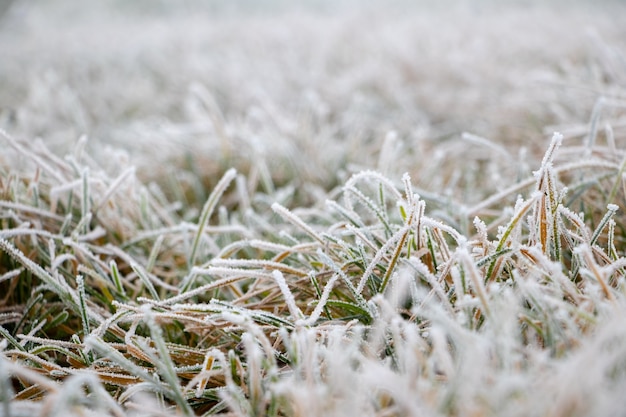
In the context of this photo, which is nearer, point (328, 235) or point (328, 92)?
point (328, 235)

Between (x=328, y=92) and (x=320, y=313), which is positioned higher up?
(x=328, y=92)

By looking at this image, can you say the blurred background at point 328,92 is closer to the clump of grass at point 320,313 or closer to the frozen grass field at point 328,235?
the frozen grass field at point 328,235

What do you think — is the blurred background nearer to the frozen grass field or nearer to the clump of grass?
the frozen grass field

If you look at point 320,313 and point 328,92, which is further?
point 328,92

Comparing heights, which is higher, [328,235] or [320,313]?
[328,235]

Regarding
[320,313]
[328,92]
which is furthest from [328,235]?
[328,92]

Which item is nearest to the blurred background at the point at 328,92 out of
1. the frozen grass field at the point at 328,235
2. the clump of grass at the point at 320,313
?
the frozen grass field at the point at 328,235

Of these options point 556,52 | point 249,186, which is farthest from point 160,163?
point 556,52

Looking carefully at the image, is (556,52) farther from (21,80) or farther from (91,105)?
(21,80)

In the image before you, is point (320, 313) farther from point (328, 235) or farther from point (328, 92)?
point (328, 92)
